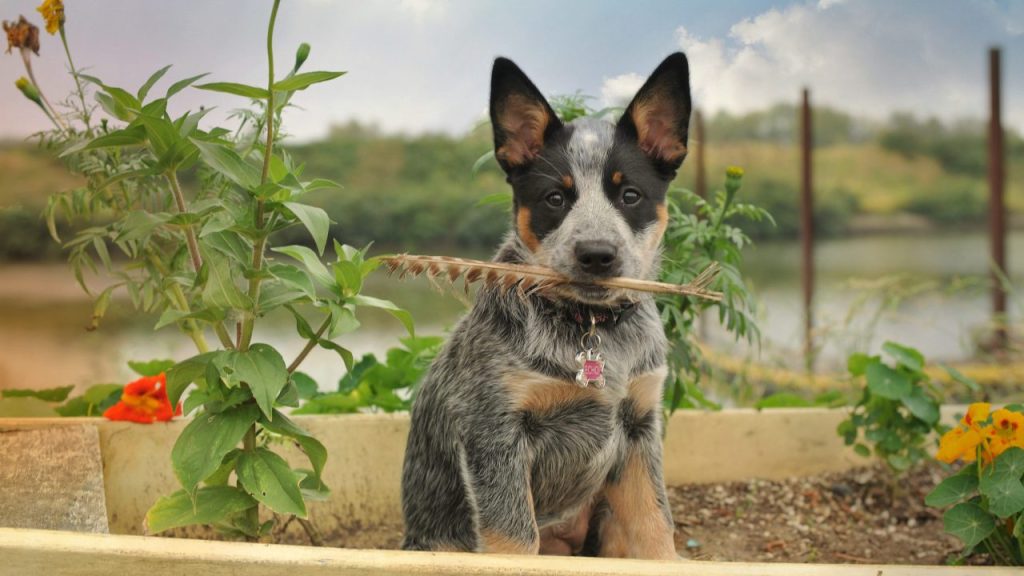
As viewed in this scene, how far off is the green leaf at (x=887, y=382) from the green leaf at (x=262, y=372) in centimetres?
201

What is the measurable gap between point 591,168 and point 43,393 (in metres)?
2.39

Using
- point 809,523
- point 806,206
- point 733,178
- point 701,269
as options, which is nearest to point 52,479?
point 701,269

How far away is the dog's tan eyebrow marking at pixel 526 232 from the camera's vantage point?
7.25 feet

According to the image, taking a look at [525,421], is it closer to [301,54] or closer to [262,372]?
[262,372]

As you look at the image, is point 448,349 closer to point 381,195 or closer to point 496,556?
point 496,556

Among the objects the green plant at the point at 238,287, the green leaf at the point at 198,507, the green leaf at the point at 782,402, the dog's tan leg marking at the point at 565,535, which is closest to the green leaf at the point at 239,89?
the green plant at the point at 238,287

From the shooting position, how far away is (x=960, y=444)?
2.56 meters

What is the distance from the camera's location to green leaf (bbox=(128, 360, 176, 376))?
11.7 ft

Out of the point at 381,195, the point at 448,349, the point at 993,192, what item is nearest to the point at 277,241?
the point at 381,195

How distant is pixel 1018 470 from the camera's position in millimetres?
2410

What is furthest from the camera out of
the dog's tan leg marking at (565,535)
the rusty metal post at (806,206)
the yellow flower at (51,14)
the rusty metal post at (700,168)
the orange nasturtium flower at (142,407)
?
the rusty metal post at (700,168)

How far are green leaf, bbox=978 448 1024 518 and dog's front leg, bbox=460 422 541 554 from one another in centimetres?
118

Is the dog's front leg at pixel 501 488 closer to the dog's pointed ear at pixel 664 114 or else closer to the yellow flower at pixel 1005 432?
the dog's pointed ear at pixel 664 114

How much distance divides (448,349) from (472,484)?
16.7 inches
